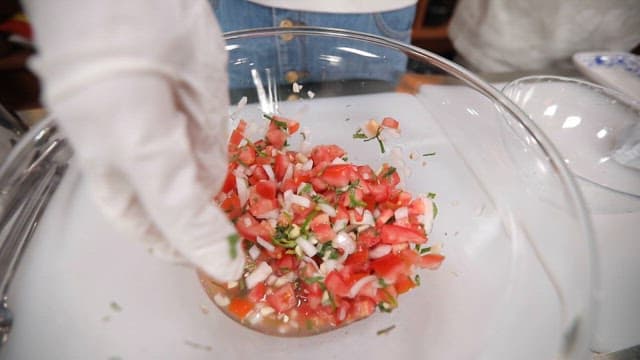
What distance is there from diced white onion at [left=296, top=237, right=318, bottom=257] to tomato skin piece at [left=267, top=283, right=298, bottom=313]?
8cm

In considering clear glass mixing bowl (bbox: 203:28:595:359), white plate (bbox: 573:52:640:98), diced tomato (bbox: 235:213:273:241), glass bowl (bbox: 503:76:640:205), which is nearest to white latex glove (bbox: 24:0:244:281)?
diced tomato (bbox: 235:213:273:241)

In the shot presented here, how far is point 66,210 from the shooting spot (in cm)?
80

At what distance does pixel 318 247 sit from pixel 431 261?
9.2 inches

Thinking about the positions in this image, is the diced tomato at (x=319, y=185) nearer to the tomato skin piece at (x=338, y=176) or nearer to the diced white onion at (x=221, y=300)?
the tomato skin piece at (x=338, y=176)

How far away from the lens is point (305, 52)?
96cm

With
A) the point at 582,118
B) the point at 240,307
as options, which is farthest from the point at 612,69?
the point at 240,307

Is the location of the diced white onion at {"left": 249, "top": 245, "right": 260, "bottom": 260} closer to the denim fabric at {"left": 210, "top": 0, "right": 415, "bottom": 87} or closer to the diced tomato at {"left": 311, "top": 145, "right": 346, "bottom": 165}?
the diced tomato at {"left": 311, "top": 145, "right": 346, "bottom": 165}

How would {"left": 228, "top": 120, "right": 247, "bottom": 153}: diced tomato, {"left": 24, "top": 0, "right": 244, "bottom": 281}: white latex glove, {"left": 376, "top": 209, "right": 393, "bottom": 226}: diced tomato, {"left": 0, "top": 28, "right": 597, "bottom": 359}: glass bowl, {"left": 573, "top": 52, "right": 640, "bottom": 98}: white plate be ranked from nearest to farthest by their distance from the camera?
{"left": 24, "top": 0, "right": 244, "bottom": 281}: white latex glove < {"left": 0, "top": 28, "right": 597, "bottom": 359}: glass bowl < {"left": 376, "top": 209, "right": 393, "bottom": 226}: diced tomato < {"left": 228, "top": 120, "right": 247, "bottom": 153}: diced tomato < {"left": 573, "top": 52, "right": 640, "bottom": 98}: white plate

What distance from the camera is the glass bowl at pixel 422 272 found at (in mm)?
646

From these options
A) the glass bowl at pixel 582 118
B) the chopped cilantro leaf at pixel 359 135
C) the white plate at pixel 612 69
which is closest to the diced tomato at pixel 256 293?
the chopped cilantro leaf at pixel 359 135

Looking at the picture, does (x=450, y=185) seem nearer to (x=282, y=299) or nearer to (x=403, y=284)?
(x=403, y=284)

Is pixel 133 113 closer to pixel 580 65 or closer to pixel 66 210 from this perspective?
pixel 66 210

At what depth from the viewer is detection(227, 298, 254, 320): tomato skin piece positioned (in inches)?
28.0

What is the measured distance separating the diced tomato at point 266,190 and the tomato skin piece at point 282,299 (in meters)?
0.18
